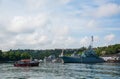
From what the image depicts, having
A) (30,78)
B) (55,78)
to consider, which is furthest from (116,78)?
(30,78)

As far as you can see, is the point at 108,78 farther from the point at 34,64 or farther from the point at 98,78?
the point at 34,64

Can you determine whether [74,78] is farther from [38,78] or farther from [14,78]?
[14,78]

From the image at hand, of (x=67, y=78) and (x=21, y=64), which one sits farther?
(x=21, y=64)

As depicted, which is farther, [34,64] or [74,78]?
[34,64]

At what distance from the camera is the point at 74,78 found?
7444 cm

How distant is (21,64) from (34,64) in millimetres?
6885

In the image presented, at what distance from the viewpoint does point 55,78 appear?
246ft

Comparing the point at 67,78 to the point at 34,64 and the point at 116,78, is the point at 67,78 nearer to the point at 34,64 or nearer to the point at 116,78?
the point at 116,78

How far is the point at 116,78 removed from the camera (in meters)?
75.0

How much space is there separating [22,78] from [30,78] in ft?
6.06

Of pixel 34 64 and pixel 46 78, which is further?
pixel 34 64

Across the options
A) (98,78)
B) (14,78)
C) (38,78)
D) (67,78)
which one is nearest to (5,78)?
(14,78)

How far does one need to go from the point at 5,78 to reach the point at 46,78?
30.8ft

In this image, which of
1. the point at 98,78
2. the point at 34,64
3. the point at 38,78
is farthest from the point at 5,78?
the point at 34,64
